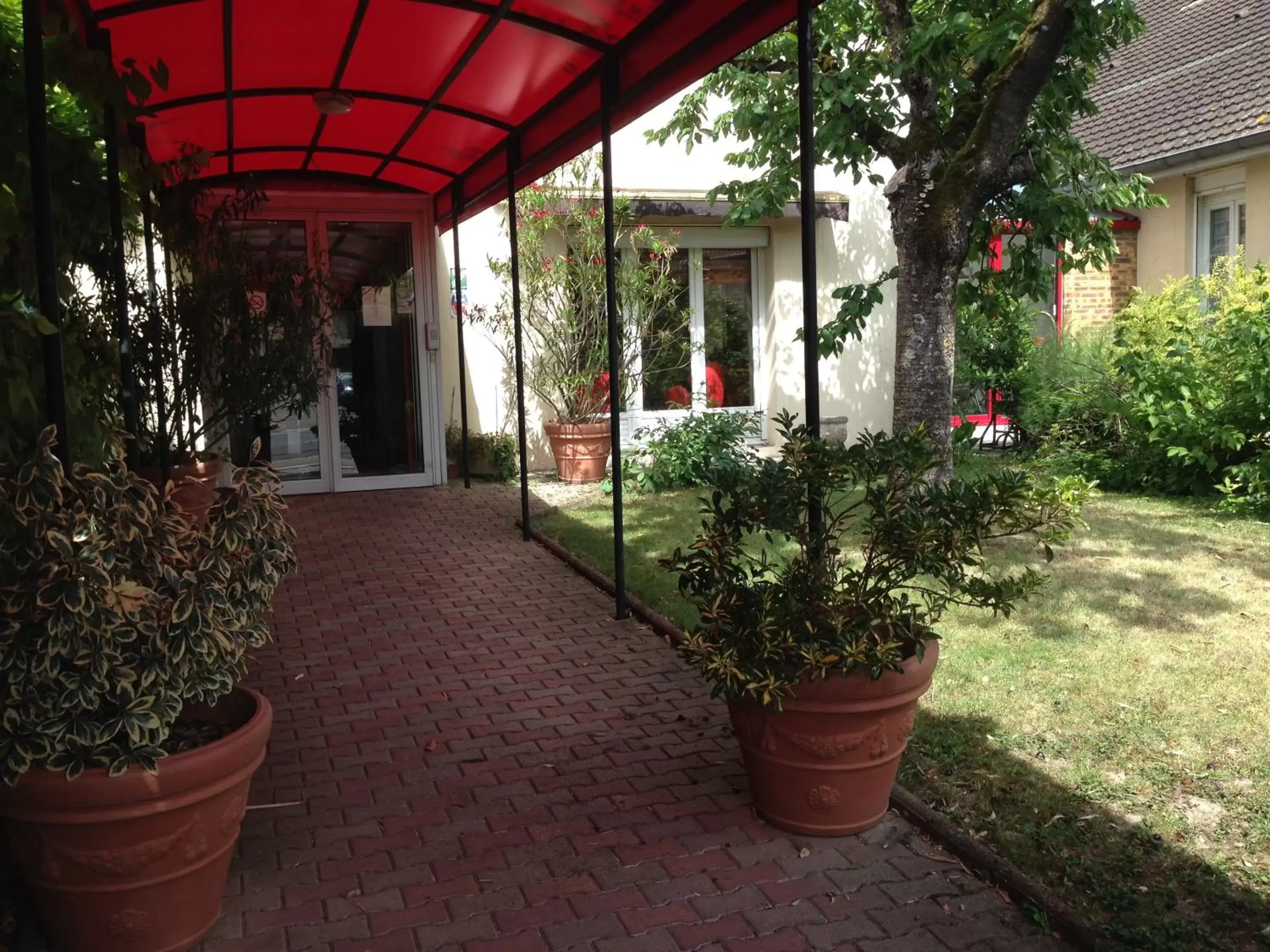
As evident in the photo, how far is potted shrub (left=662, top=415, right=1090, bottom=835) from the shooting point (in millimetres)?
3418

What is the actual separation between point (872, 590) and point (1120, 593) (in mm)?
3534

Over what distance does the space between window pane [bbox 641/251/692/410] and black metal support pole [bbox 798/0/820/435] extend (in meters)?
8.07

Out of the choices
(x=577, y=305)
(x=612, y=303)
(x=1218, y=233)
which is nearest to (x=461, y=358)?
(x=577, y=305)

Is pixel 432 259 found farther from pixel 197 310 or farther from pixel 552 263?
pixel 197 310

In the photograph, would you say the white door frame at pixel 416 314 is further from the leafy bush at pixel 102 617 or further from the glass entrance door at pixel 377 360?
the leafy bush at pixel 102 617

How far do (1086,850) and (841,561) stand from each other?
1193mm

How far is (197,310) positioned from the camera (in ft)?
25.4

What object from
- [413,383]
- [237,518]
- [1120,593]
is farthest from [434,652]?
[413,383]

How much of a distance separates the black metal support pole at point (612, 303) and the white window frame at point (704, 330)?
5662mm

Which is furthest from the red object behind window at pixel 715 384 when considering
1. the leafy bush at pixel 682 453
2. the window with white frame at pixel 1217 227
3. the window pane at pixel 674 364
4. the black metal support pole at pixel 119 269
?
the black metal support pole at pixel 119 269

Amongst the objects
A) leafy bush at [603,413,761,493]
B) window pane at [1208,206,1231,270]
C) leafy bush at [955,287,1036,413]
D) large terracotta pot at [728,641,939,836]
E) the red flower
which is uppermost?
window pane at [1208,206,1231,270]

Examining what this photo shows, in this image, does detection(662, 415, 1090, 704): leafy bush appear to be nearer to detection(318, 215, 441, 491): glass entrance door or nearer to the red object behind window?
detection(318, 215, 441, 491): glass entrance door

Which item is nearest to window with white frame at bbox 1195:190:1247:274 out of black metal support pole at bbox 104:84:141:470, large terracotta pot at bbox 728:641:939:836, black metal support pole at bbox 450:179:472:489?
black metal support pole at bbox 450:179:472:489

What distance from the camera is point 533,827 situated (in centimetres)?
373
